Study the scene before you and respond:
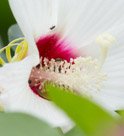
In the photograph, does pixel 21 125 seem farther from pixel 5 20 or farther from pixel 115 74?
pixel 5 20

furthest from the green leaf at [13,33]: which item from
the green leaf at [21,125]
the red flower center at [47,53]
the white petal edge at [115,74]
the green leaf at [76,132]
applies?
the green leaf at [21,125]

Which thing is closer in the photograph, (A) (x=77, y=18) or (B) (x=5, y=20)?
(A) (x=77, y=18)

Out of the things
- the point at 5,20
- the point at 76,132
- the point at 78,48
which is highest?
the point at 5,20

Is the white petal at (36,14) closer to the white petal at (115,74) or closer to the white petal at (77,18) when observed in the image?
the white petal at (77,18)

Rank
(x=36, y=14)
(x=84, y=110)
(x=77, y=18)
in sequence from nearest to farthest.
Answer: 1. (x=84, y=110)
2. (x=36, y=14)
3. (x=77, y=18)

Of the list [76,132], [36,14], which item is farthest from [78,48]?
[76,132]

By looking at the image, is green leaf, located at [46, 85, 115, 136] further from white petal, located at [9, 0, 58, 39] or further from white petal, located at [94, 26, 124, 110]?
white petal, located at [94, 26, 124, 110]

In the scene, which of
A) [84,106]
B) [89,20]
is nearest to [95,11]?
[89,20]

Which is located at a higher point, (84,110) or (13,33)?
(13,33)
